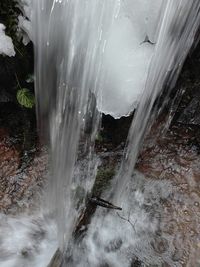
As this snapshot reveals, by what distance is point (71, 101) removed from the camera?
3934 millimetres

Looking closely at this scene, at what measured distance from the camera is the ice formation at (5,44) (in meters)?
3.64

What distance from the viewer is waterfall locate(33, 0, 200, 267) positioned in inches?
139

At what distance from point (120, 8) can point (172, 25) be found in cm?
43

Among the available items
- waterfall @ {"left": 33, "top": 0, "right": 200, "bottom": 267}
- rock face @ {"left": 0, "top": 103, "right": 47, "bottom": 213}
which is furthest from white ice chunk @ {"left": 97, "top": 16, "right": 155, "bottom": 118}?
rock face @ {"left": 0, "top": 103, "right": 47, "bottom": 213}

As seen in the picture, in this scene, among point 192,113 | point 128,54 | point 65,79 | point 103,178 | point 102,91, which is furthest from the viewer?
point 103,178

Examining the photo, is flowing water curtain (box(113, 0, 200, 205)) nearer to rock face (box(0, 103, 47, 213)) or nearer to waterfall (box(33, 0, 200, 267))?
waterfall (box(33, 0, 200, 267))

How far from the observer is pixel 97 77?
12.2 feet

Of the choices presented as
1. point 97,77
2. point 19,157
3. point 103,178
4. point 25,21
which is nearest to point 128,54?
point 97,77

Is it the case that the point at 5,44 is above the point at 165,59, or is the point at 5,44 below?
below

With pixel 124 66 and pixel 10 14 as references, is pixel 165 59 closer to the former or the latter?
pixel 124 66

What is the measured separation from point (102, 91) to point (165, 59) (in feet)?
1.87

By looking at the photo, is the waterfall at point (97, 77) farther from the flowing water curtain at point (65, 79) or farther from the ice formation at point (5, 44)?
the ice formation at point (5, 44)

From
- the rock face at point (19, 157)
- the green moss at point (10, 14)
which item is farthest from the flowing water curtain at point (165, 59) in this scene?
the green moss at point (10, 14)

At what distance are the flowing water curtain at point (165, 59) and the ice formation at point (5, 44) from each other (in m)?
1.12
